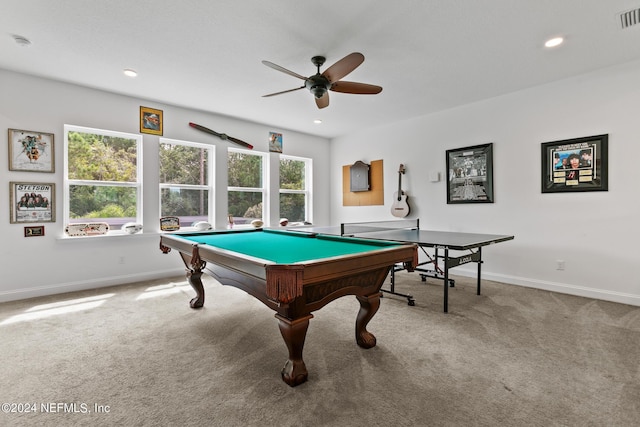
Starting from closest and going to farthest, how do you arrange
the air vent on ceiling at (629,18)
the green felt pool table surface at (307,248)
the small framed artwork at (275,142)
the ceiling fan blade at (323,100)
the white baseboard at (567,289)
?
the green felt pool table surface at (307,248)
the air vent on ceiling at (629,18)
the ceiling fan blade at (323,100)
the white baseboard at (567,289)
the small framed artwork at (275,142)

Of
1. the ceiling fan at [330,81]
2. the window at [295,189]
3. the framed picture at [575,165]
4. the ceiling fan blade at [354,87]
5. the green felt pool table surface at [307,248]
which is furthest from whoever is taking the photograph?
the window at [295,189]

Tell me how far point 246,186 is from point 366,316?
150 inches

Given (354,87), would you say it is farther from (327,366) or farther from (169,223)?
(169,223)

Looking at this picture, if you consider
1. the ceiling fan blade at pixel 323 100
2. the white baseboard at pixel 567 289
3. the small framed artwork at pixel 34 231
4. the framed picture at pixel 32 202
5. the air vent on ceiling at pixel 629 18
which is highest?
the air vent on ceiling at pixel 629 18

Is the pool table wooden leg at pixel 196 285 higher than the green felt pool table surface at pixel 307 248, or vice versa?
the green felt pool table surface at pixel 307 248

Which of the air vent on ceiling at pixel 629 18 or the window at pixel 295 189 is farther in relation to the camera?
the window at pixel 295 189

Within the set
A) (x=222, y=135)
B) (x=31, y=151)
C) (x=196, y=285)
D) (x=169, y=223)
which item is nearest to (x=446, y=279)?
(x=196, y=285)

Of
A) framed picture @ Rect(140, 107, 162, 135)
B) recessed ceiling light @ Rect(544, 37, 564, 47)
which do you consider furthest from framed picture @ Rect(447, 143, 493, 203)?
framed picture @ Rect(140, 107, 162, 135)

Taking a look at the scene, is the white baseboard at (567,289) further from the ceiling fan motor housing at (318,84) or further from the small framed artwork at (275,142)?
the small framed artwork at (275,142)

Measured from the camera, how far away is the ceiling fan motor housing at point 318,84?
2703 millimetres

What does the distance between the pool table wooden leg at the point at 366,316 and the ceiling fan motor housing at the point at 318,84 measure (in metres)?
1.89

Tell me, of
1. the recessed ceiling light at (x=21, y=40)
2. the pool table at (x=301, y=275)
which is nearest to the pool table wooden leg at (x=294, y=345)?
the pool table at (x=301, y=275)

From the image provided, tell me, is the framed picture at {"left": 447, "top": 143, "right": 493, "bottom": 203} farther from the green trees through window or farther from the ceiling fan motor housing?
the green trees through window

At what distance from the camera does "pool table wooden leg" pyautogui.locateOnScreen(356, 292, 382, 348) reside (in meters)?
2.22
